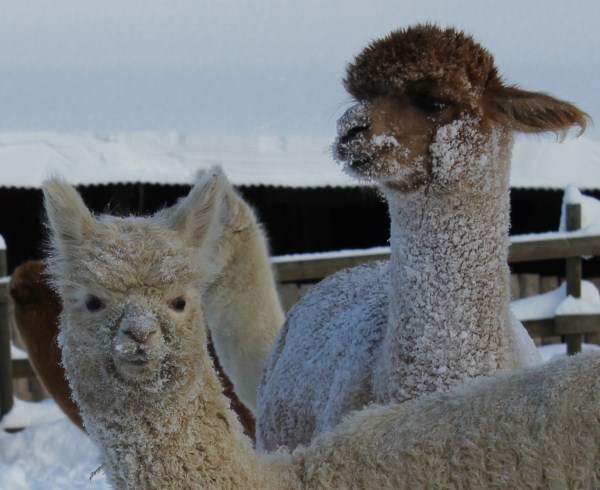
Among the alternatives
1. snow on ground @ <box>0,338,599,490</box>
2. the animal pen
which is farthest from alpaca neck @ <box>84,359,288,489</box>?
the animal pen

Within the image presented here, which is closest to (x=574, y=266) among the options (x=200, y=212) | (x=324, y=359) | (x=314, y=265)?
(x=314, y=265)

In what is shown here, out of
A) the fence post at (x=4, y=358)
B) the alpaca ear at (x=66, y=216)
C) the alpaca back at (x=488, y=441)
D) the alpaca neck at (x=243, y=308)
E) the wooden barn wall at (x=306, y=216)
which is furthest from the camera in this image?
the wooden barn wall at (x=306, y=216)

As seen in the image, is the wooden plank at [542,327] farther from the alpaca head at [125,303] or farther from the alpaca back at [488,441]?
the alpaca head at [125,303]

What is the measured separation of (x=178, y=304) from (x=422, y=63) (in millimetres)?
1395

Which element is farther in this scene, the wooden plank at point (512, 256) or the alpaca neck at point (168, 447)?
the wooden plank at point (512, 256)

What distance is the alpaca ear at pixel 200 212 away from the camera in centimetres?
259

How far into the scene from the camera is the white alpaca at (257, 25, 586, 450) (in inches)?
129

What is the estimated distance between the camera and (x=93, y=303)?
235cm

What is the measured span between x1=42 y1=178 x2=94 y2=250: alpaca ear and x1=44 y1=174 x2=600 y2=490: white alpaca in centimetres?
5

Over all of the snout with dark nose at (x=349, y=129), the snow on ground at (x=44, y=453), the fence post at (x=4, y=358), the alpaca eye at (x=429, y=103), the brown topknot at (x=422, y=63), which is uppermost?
the brown topknot at (x=422, y=63)

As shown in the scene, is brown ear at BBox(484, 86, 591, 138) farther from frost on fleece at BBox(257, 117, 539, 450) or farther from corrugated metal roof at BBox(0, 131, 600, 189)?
corrugated metal roof at BBox(0, 131, 600, 189)

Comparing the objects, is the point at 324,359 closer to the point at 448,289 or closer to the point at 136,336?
the point at 448,289

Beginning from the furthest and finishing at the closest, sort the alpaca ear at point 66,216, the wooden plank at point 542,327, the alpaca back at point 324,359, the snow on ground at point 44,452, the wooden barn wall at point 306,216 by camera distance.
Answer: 1. the wooden barn wall at point 306,216
2. the wooden plank at point 542,327
3. the snow on ground at point 44,452
4. the alpaca back at point 324,359
5. the alpaca ear at point 66,216

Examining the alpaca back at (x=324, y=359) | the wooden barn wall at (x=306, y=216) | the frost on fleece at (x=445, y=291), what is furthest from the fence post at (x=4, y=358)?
the frost on fleece at (x=445, y=291)
